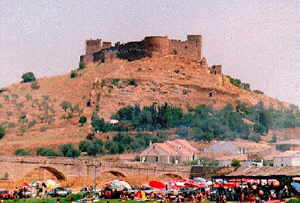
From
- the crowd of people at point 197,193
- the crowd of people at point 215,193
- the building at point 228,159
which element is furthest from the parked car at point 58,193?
the building at point 228,159

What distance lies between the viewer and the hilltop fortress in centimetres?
14212

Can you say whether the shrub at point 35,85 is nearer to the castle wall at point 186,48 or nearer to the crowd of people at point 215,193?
the castle wall at point 186,48

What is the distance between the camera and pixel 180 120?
12331 cm

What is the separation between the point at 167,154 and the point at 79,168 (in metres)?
22.8

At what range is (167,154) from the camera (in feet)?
335

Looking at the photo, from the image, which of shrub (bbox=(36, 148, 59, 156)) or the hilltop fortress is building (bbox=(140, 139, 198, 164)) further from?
the hilltop fortress

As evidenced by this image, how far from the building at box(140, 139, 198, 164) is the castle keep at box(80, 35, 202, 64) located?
1459 inches

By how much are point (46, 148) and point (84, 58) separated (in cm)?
4192

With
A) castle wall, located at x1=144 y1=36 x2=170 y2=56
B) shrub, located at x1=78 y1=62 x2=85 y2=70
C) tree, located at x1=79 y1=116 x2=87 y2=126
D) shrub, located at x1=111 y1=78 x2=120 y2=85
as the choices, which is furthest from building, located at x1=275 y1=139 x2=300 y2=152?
shrub, located at x1=78 y1=62 x2=85 y2=70

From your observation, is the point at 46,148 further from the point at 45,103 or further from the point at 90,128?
the point at 45,103

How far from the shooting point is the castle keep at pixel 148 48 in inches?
5595

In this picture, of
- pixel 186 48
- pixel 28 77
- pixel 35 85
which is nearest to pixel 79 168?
pixel 35 85

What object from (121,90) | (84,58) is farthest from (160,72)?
(84,58)

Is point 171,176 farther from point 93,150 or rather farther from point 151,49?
point 151,49
